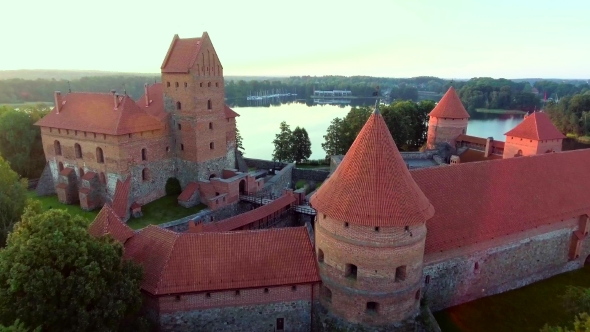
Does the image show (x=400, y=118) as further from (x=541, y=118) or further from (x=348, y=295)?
(x=348, y=295)

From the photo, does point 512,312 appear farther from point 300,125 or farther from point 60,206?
point 300,125

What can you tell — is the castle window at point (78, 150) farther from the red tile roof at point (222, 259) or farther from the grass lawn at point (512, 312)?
the grass lawn at point (512, 312)

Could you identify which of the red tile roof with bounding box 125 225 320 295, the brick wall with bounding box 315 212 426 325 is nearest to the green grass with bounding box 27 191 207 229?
the red tile roof with bounding box 125 225 320 295

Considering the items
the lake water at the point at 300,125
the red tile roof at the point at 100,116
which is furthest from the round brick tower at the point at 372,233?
the lake water at the point at 300,125

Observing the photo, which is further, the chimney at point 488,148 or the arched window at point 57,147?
the chimney at point 488,148

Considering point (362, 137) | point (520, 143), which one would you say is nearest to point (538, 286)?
point (362, 137)

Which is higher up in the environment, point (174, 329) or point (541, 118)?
point (541, 118)
